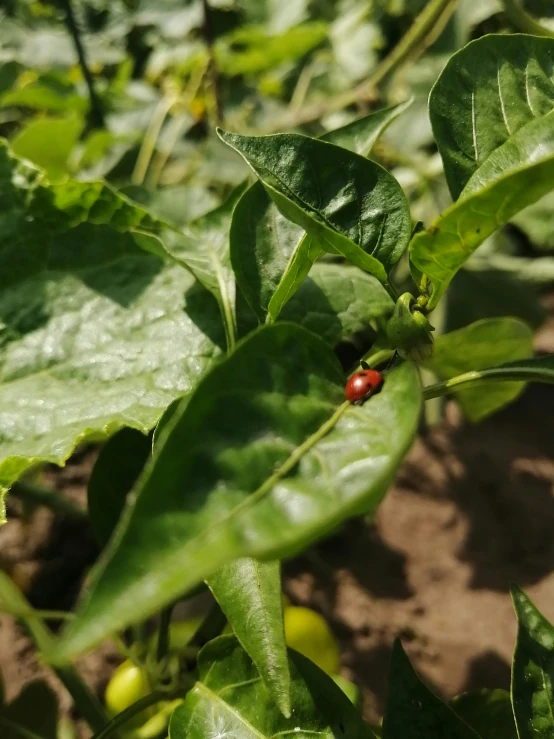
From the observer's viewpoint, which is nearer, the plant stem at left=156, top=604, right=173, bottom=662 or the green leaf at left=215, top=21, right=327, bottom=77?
the plant stem at left=156, top=604, right=173, bottom=662

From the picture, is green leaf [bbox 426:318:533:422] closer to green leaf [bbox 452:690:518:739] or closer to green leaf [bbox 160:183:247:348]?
green leaf [bbox 160:183:247:348]

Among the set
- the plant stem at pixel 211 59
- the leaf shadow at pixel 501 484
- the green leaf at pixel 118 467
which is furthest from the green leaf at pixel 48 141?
the leaf shadow at pixel 501 484

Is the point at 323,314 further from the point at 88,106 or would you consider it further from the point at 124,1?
the point at 124,1

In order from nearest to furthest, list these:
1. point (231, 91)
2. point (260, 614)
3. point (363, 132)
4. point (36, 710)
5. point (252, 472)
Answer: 1. point (252, 472)
2. point (260, 614)
3. point (363, 132)
4. point (36, 710)
5. point (231, 91)

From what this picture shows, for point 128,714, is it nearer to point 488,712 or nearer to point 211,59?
point 488,712

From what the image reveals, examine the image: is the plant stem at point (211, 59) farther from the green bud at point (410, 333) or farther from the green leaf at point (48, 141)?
the green bud at point (410, 333)

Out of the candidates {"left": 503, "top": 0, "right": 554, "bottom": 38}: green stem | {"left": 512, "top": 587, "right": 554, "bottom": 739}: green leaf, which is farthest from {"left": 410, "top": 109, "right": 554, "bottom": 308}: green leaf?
{"left": 503, "top": 0, "right": 554, "bottom": 38}: green stem

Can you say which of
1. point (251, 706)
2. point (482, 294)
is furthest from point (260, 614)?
point (482, 294)
